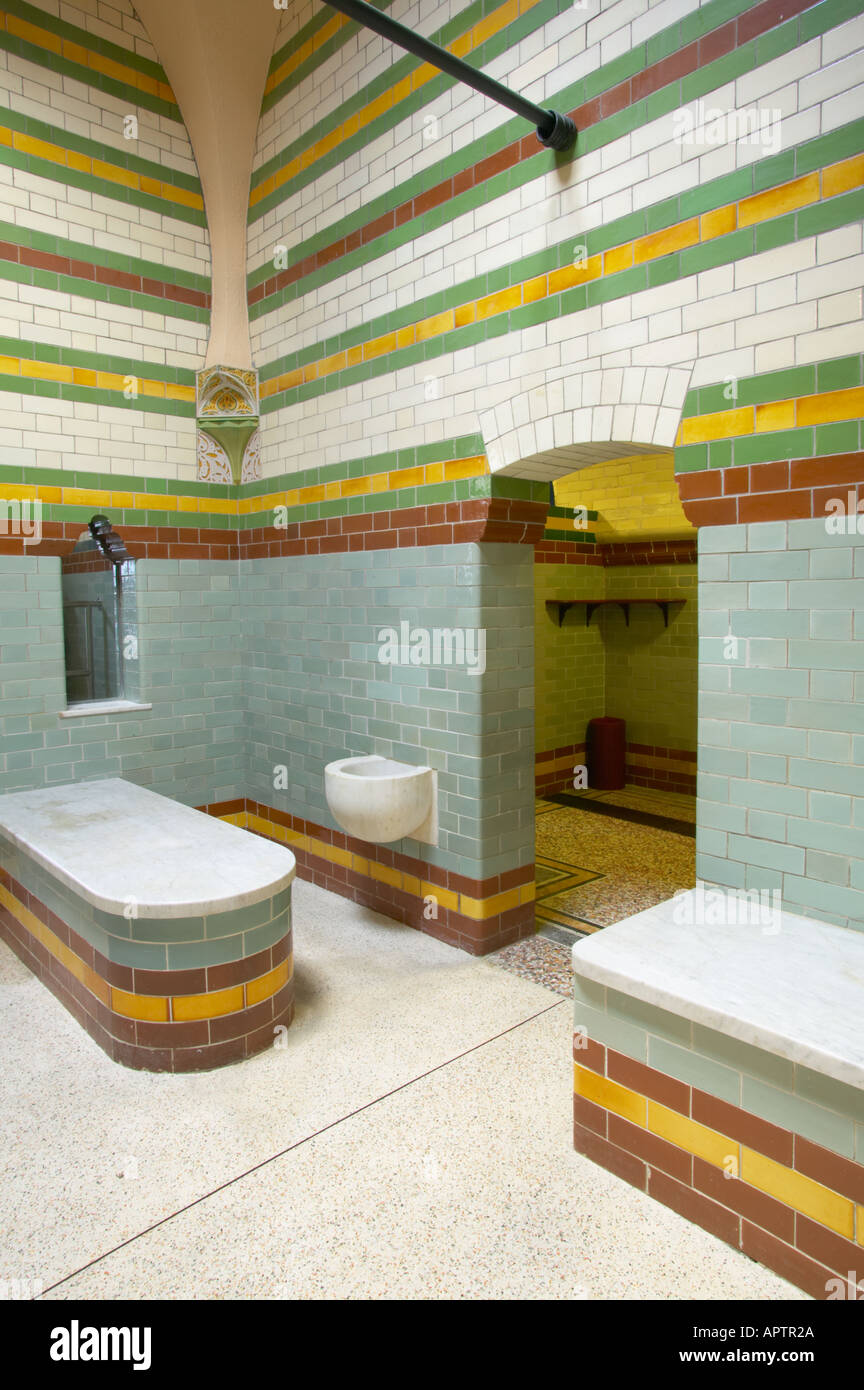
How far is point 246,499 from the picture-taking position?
5422mm

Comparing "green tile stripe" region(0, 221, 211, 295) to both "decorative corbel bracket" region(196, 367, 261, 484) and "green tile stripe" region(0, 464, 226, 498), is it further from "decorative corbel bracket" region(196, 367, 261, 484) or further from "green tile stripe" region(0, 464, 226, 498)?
"green tile stripe" region(0, 464, 226, 498)

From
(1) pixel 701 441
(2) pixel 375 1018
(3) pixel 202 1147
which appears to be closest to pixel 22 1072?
(3) pixel 202 1147

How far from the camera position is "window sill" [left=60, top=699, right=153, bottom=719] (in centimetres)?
483

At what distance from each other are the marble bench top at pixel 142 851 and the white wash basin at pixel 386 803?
0.46 meters

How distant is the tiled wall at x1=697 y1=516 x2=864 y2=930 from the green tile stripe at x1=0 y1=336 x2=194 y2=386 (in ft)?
12.6

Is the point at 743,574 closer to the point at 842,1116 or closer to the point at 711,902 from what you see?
the point at 711,902

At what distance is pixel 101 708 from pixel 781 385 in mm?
4145

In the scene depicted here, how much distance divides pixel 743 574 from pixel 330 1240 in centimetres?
233

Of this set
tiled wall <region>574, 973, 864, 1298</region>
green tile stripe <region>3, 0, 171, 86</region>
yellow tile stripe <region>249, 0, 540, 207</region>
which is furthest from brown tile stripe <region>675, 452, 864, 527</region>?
green tile stripe <region>3, 0, 171, 86</region>

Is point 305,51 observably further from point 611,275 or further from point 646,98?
point 611,275

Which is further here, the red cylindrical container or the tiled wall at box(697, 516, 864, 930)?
→ the red cylindrical container

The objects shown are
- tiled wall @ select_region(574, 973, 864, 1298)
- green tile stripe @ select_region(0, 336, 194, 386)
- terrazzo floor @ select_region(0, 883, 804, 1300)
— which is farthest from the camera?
green tile stripe @ select_region(0, 336, 194, 386)

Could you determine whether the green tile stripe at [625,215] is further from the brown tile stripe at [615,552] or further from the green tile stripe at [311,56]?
the brown tile stripe at [615,552]

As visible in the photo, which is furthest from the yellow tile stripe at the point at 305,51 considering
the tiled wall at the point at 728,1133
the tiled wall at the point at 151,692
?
the tiled wall at the point at 728,1133
